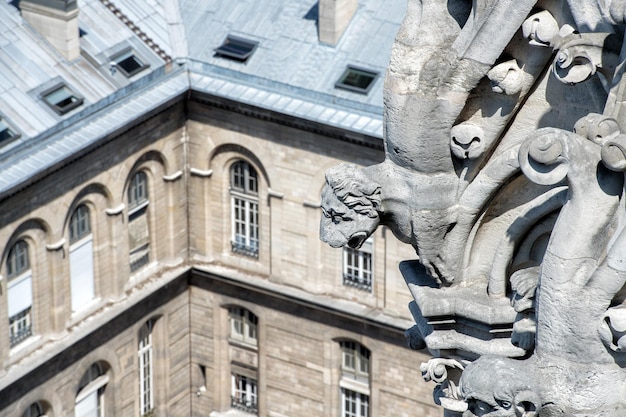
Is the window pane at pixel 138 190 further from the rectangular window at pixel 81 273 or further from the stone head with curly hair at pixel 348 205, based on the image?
the stone head with curly hair at pixel 348 205

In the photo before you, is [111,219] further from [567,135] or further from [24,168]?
[567,135]

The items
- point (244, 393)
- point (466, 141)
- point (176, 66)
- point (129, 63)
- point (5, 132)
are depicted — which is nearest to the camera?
point (466, 141)

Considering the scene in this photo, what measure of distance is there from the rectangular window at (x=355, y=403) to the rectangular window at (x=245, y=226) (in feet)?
19.0

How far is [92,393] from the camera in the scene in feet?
234

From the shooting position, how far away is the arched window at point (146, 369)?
73.7 meters

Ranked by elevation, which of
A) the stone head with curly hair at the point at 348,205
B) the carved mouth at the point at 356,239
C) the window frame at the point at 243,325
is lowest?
the carved mouth at the point at 356,239

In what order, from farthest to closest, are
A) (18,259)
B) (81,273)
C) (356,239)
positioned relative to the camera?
1. (81,273)
2. (18,259)
3. (356,239)

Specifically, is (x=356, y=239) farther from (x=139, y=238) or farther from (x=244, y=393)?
(x=244, y=393)

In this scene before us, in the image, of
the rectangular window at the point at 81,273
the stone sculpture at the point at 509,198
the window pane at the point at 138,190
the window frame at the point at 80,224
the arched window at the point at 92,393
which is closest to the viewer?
the stone sculpture at the point at 509,198

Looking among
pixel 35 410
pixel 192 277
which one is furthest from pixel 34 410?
pixel 192 277

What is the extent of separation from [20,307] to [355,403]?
1324 cm

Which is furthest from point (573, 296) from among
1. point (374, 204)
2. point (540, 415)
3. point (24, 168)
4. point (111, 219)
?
point (111, 219)

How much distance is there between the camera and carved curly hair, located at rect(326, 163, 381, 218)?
13.7 metres

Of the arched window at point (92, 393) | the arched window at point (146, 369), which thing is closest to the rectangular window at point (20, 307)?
the arched window at point (92, 393)
